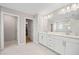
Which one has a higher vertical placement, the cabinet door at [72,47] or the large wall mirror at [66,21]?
the large wall mirror at [66,21]

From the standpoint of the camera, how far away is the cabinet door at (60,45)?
6.99 feet

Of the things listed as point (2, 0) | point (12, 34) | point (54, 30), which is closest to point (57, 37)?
point (54, 30)

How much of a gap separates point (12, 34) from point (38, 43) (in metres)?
2.65

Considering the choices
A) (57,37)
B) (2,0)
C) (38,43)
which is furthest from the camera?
(38,43)

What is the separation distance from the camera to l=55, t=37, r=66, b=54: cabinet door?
6.99 feet

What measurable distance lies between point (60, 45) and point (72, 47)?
1.55 ft

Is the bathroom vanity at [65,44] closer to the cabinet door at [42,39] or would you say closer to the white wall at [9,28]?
the cabinet door at [42,39]

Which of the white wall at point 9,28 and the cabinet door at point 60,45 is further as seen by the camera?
the white wall at point 9,28

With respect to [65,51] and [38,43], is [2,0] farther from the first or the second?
[38,43]

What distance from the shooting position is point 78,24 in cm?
204

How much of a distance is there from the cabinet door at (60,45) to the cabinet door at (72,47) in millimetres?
158

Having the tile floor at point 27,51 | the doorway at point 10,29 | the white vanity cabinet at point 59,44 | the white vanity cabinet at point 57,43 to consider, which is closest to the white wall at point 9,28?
the doorway at point 10,29

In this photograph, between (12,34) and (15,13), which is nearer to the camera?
(15,13)

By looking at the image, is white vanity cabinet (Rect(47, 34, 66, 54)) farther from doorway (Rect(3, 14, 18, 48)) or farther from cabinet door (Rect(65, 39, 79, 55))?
doorway (Rect(3, 14, 18, 48))
